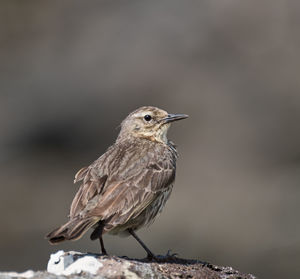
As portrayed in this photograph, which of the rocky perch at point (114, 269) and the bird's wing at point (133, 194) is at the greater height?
the bird's wing at point (133, 194)

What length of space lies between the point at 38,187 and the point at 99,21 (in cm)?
651

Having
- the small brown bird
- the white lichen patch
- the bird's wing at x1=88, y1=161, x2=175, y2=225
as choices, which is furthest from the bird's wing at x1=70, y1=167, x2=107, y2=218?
the white lichen patch

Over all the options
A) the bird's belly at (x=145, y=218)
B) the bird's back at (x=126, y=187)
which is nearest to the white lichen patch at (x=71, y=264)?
the bird's back at (x=126, y=187)

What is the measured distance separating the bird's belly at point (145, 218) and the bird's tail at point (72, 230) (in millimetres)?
675

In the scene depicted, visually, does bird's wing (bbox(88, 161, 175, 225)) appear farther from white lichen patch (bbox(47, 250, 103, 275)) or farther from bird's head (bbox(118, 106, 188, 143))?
bird's head (bbox(118, 106, 188, 143))

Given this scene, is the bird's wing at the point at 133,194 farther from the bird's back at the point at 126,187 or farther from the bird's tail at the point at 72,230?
the bird's tail at the point at 72,230

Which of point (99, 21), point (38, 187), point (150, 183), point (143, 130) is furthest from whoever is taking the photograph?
point (99, 21)

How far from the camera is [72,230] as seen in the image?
930 cm

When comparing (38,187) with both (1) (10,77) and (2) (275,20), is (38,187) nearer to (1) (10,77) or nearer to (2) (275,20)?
(1) (10,77)

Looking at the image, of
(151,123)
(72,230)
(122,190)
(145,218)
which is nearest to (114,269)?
(72,230)

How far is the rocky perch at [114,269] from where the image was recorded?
→ 8500mm

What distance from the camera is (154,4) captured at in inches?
1063

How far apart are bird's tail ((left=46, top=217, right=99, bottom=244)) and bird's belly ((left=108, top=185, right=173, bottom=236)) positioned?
67 centimetres

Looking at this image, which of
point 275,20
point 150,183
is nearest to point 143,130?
point 150,183
